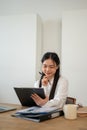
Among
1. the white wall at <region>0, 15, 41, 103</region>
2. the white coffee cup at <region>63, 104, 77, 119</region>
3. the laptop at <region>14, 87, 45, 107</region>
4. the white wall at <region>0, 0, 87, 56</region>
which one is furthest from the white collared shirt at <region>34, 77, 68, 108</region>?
the white wall at <region>0, 0, 87, 56</region>

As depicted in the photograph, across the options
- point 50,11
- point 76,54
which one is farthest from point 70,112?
point 50,11

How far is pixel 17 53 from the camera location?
3.13 meters

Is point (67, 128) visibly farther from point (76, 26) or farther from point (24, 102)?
point (76, 26)

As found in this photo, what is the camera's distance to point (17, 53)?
10.3ft

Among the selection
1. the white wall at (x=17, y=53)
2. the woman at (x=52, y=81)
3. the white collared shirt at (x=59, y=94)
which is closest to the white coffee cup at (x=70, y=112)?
the white collared shirt at (x=59, y=94)

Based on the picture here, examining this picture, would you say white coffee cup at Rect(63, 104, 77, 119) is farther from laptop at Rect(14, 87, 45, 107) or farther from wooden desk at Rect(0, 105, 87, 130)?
laptop at Rect(14, 87, 45, 107)

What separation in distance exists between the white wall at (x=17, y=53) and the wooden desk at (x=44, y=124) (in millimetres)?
1792

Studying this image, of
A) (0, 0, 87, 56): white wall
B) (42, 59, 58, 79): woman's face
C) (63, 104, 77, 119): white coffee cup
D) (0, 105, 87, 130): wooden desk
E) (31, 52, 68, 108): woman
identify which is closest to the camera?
(0, 105, 87, 130): wooden desk

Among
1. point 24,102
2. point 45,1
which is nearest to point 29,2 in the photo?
point 45,1

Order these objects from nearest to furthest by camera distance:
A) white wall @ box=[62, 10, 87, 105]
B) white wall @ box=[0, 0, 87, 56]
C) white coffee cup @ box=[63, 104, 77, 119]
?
white coffee cup @ box=[63, 104, 77, 119] → white wall @ box=[62, 10, 87, 105] → white wall @ box=[0, 0, 87, 56]

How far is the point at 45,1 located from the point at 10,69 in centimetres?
135

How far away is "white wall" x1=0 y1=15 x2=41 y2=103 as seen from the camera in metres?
3.08

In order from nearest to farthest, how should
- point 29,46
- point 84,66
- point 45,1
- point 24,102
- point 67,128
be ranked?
point 67,128
point 24,102
point 84,66
point 29,46
point 45,1

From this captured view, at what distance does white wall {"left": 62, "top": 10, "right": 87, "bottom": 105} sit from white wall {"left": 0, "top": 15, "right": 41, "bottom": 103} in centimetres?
48
